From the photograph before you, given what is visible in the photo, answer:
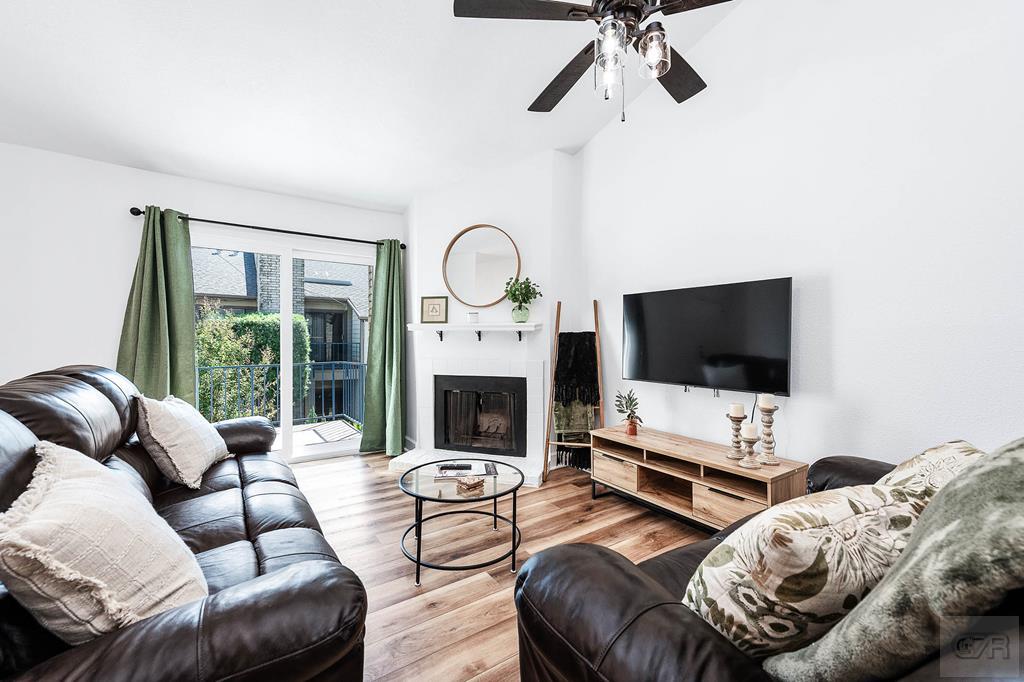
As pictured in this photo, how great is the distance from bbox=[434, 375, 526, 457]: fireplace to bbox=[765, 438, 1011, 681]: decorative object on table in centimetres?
311

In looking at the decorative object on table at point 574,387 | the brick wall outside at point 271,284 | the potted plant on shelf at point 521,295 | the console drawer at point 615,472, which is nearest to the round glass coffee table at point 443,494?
the console drawer at point 615,472

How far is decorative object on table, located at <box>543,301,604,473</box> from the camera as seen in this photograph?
3.56 m

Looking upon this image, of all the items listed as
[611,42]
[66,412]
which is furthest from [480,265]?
[66,412]

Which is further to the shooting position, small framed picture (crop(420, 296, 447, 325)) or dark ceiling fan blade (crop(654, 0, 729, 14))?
small framed picture (crop(420, 296, 447, 325))

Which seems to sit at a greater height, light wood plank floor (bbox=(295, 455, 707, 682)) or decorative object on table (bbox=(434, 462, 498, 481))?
decorative object on table (bbox=(434, 462, 498, 481))

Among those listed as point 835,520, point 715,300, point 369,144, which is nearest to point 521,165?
point 369,144

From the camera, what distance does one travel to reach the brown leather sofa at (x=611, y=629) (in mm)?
694

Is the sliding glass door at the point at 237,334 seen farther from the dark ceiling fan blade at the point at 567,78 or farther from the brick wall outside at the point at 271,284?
the dark ceiling fan blade at the point at 567,78

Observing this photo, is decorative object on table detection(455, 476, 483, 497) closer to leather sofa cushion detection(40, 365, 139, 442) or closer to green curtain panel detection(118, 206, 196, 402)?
leather sofa cushion detection(40, 365, 139, 442)

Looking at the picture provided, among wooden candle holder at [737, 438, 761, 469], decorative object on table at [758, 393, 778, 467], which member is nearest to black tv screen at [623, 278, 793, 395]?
decorative object on table at [758, 393, 778, 467]

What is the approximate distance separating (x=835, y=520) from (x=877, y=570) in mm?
88

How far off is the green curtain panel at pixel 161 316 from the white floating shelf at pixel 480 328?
5.87 feet

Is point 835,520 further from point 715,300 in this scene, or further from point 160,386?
point 160,386

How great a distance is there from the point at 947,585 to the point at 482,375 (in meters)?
3.44
